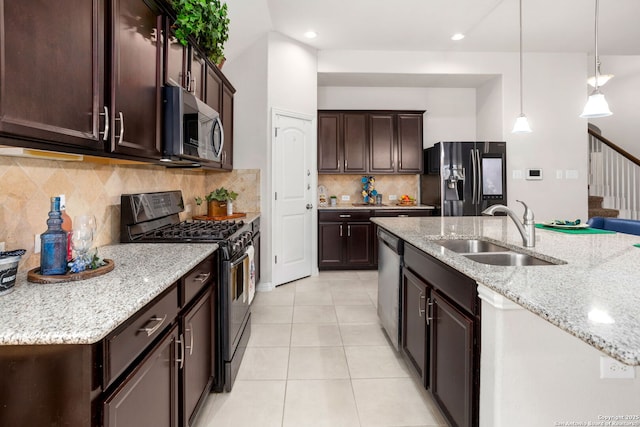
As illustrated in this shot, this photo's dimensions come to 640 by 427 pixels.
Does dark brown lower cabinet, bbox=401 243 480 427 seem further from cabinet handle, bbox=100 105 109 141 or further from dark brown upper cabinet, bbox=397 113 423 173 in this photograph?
dark brown upper cabinet, bbox=397 113 423 173

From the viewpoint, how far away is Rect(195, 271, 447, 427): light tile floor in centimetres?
186

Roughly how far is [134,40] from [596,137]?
647 cm

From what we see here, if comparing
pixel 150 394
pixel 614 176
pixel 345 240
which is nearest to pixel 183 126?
pixel 150 394

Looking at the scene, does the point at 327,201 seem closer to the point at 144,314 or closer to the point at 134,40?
the point at 134,40

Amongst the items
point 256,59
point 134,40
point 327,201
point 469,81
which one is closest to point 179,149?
point 134,40

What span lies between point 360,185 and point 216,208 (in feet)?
8.62

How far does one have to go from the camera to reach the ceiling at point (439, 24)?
3621mm

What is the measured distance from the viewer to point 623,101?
6.44 meters

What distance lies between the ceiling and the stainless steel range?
2269mm

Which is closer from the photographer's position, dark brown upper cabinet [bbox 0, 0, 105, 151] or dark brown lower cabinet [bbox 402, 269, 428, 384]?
dark brown upper cabinet [bbox 0, 0, 105, 151]

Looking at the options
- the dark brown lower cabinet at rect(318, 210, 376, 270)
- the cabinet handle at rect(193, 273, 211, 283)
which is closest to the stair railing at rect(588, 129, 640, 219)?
the dark brown lower cabinet at rect(318, 210, 376, 270)

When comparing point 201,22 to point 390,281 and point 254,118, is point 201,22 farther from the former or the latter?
point 390,281

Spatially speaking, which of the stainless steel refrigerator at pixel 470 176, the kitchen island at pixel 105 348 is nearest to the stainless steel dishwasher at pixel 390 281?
the kitchen island at pixel 105 348

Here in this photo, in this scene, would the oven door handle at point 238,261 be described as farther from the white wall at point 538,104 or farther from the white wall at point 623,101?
the white wall at point 623,101
